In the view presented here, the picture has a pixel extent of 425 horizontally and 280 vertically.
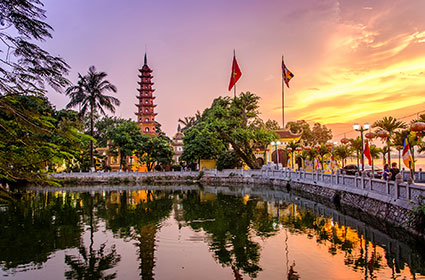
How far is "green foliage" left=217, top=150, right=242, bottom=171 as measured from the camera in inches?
1443

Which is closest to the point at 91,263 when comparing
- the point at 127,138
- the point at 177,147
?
the point at 127,138

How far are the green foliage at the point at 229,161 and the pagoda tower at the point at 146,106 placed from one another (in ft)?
61.0

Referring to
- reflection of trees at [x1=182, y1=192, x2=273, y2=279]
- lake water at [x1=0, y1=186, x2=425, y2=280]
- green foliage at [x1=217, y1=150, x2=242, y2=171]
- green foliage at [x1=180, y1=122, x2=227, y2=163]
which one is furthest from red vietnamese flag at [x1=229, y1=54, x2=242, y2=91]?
lake water at [x1=0, y1=186, x2=425, y2=280]

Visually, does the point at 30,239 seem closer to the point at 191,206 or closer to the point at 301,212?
the point at 191,206

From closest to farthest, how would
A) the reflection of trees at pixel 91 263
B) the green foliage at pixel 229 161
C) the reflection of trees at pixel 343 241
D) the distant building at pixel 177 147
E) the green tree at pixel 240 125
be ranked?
the reflection of trees at pixel 91 263 < the reflection of trees at pixel 343 241 < the green tree at pixel 240 125 < the green foliage at pixel 229 161 < the distant building at pixel 177 147

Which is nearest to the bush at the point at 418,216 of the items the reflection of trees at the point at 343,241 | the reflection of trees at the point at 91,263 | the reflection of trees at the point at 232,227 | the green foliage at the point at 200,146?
the reflection of trees at the point at 343,241

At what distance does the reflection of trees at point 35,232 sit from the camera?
9570mm

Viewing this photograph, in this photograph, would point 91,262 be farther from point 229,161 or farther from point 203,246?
point 229,161

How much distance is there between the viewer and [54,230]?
13023 millimetres

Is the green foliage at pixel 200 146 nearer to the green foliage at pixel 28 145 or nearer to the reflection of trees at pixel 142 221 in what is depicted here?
the reflection of trees at pixel 142 221

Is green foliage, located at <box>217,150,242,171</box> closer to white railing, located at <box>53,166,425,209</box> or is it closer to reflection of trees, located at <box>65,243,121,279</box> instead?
white railing, located at <box>53,166,425,209</box>

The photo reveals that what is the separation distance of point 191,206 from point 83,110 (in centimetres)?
2270

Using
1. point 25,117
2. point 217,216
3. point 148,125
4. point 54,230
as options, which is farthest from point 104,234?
point 148,125

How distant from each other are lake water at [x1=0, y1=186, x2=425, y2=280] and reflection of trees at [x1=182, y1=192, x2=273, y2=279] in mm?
36
